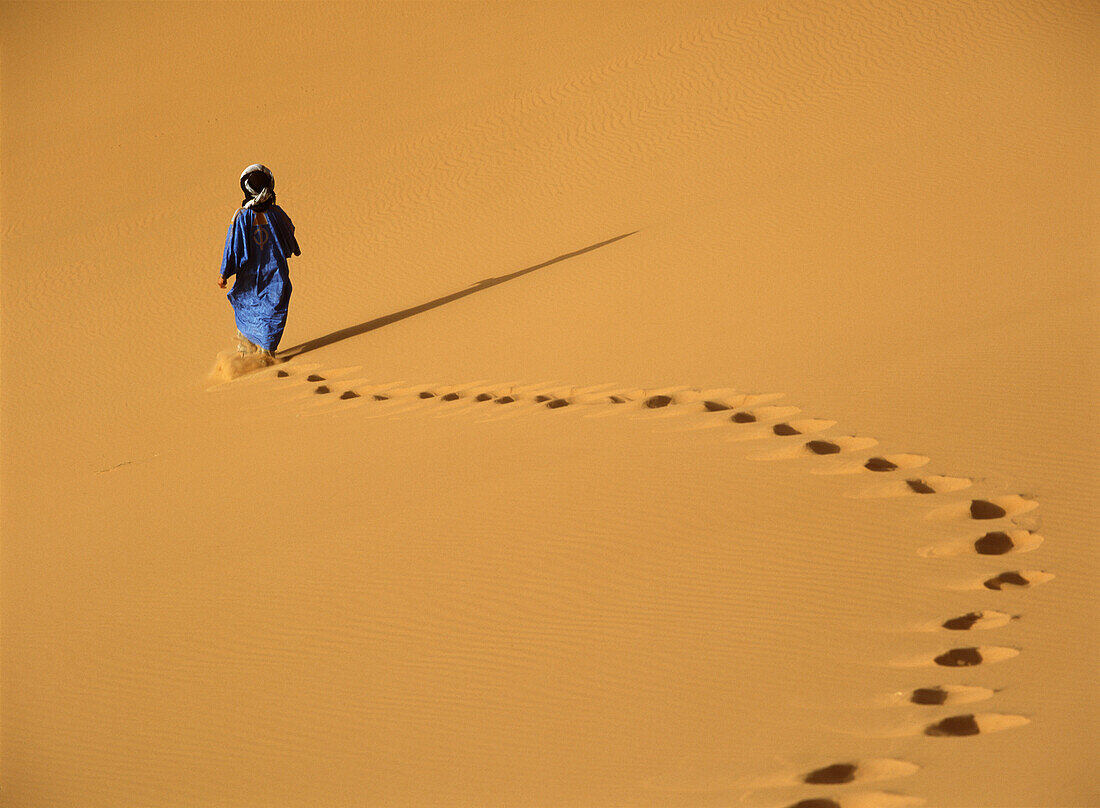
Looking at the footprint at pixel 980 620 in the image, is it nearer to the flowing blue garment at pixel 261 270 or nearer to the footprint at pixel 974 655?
the footprint at pixel 974 655

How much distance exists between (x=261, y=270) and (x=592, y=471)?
144 inches

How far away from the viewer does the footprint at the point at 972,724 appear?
379 centimetres

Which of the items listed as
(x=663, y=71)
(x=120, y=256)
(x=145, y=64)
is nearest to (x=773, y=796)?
(x=120, y=256)

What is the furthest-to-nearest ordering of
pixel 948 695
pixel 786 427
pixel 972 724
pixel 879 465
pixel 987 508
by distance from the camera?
pixel 786 427 < pixel 879 465 < pixel 987 508 < pixel 948 695 < pixel 972 724

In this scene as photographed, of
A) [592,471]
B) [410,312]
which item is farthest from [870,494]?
[410,312]

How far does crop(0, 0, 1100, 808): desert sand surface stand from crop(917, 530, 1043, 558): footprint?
2 cm

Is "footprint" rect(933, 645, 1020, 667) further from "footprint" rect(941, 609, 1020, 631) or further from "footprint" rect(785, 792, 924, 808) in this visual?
"footprint" rect(785, 792, 924, 808)

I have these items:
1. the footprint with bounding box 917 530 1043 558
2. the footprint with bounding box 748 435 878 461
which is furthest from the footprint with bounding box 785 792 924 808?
the footprint with bounding box 748 435 878 461

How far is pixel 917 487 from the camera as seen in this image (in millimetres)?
5438

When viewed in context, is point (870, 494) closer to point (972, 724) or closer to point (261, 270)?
point (972, 724)

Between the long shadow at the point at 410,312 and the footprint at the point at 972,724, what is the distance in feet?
19.3

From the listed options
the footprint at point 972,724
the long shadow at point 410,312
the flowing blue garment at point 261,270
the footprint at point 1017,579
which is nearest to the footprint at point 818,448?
the footprint at point 1017,579

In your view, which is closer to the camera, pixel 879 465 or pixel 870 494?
pixel 870 494

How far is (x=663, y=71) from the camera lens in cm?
1554
